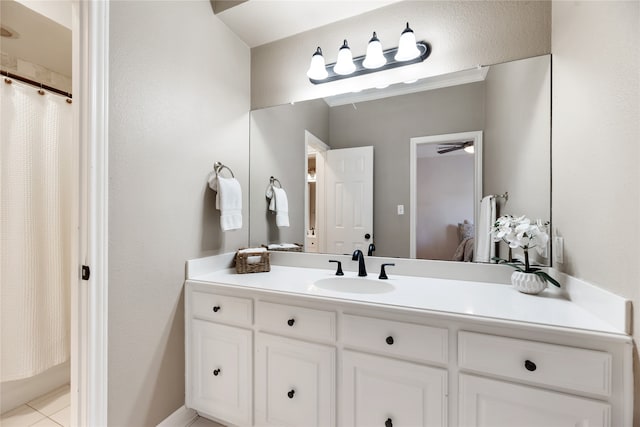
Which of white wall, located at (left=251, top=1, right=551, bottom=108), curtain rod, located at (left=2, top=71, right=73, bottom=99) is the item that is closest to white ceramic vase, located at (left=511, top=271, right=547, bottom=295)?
white wall, located at (left=251, top=1, right=551, bottom=108)

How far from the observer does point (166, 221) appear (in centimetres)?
144

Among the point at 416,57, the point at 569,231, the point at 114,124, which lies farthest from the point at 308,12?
the point at 569,231

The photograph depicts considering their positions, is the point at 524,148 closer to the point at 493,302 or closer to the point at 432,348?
the point at 493,302

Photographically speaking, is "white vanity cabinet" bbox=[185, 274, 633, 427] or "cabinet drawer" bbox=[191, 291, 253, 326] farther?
"cabinet drawer" bbox=[191, 291, 253, 326]

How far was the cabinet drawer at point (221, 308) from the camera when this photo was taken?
4.49ft

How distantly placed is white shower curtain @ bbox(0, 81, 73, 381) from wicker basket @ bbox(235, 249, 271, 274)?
1186mm

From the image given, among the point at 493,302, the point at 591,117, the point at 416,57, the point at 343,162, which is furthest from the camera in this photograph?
the point at 343,162

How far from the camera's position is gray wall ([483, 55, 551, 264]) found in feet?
4.40

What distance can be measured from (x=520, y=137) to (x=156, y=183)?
185 cm

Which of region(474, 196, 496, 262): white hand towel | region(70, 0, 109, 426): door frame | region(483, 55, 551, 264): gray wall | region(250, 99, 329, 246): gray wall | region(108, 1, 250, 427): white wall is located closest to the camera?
region(70, 0, 109, 426): door frame

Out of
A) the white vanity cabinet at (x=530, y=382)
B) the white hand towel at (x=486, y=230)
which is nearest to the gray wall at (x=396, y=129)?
the white hand towel at (x=486, y=230)

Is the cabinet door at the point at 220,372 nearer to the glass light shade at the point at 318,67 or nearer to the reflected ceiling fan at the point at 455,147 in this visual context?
the reflected ceiling fan at the point at 455,147

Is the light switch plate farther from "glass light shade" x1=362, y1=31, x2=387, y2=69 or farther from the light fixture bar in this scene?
"glass light shade" x1=362, y1=31, x2=387, y2=69

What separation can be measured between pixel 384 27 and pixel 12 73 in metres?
2.29
